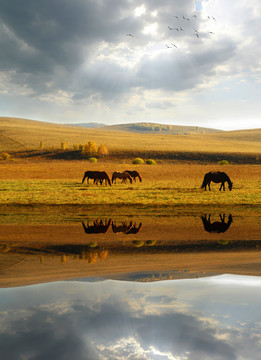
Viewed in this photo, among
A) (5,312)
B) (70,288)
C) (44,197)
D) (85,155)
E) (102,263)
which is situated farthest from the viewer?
(85,155)

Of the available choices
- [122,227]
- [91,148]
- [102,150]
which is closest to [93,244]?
[122,227]

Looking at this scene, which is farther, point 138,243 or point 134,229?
point 134,229

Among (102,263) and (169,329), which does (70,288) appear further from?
(169,329)

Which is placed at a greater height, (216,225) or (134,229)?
(216,225)

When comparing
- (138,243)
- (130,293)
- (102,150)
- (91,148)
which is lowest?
(138,243)

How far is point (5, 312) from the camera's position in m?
5.51

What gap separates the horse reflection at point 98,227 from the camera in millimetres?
12605

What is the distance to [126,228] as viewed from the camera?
1330cm

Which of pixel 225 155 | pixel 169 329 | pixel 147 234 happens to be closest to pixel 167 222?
pixel 147 234

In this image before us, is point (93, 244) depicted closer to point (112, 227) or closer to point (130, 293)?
point (112, 227)

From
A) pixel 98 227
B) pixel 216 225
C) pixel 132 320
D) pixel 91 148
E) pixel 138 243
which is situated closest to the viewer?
pixel 132 320

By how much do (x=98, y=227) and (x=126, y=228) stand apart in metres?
1.12

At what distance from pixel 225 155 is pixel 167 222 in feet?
313

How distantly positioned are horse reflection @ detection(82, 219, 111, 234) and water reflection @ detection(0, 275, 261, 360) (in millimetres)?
5527
